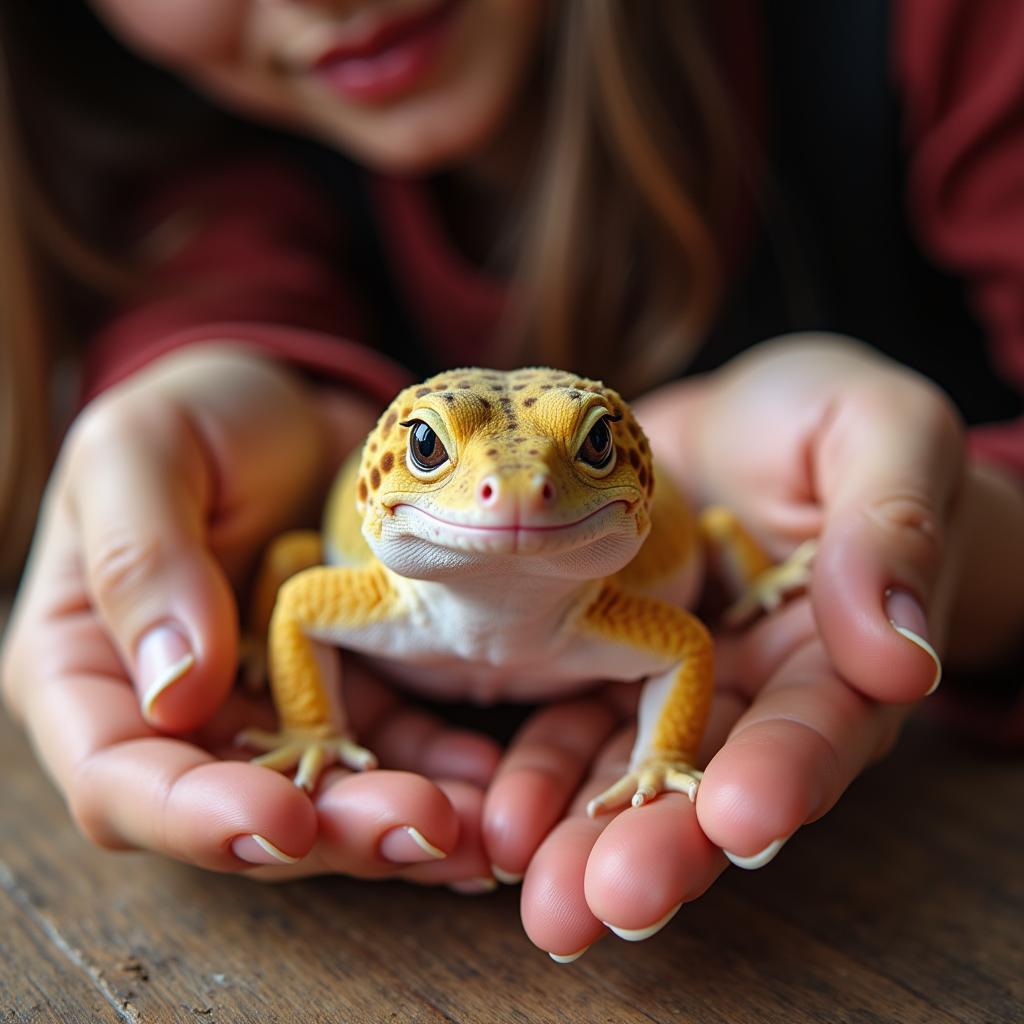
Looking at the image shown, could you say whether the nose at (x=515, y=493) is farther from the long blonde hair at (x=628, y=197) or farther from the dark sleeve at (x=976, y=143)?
the long blonde hair at (x=628, y=197)

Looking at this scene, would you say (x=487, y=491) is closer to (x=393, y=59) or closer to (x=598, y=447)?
(x=598, y=447)

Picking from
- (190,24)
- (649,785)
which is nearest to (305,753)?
(649,785)

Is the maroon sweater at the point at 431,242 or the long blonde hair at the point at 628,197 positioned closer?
the maroon sweater at the point at 431,242

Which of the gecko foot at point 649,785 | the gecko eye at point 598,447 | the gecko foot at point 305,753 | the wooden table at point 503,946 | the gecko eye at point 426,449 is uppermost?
the gecko eye at point 426,449

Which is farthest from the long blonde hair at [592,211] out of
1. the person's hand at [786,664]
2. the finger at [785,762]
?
the finger at [785,762]

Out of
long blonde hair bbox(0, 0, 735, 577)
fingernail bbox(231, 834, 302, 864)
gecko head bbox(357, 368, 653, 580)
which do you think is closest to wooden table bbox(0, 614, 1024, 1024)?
fingernail bbox(231, 834, 302, 864)

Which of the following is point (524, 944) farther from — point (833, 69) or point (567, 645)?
point (833, 69)
